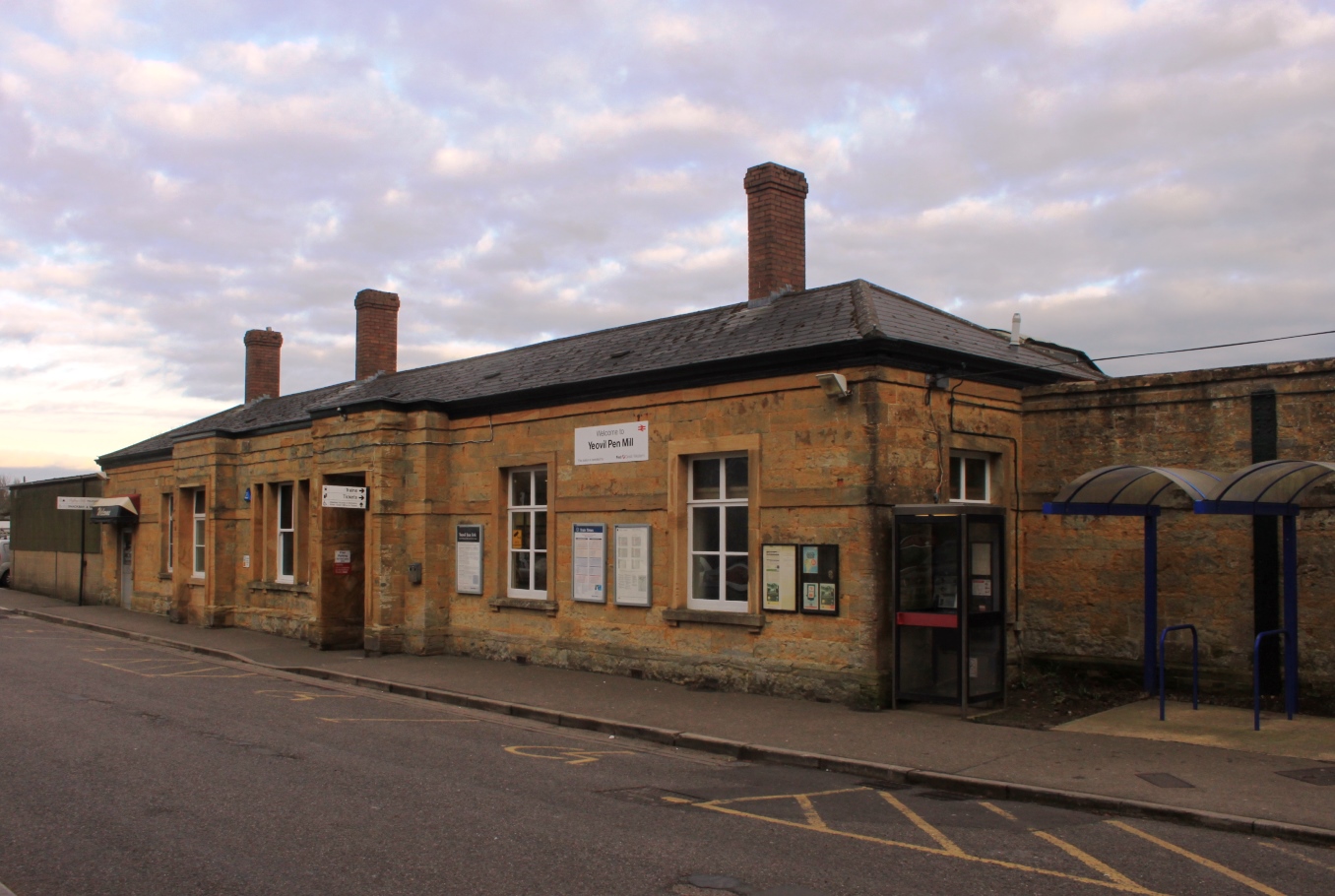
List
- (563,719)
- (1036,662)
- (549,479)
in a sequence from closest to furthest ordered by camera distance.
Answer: (563,719)
(1036,662)
(549,479)

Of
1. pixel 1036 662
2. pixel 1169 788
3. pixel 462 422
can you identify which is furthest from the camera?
pixel 462 422

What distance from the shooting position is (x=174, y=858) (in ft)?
20.3

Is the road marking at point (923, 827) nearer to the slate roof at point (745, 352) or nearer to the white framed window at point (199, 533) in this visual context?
the slate roof at point (745, 352)

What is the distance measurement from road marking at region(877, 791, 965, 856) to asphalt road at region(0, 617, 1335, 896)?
21mm

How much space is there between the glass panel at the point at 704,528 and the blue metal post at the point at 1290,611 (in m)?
6.44

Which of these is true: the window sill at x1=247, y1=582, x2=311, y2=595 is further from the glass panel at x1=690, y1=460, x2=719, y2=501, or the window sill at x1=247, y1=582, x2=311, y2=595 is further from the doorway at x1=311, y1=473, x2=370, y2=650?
the glass panel at x1=690, y1=460, x2=719, y2=501

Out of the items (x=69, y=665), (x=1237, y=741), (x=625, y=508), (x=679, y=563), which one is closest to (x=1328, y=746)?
(x=1237, y=741)

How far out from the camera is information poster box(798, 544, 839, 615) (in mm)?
11914

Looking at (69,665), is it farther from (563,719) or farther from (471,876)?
(471,876)

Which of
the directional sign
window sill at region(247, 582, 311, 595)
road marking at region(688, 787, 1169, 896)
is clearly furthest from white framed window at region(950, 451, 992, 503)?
the directional sign

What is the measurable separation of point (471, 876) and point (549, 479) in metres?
9.91

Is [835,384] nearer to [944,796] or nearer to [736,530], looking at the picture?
[736,530]

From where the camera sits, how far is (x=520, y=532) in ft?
54.0

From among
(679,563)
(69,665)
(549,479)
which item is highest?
(549,479)
